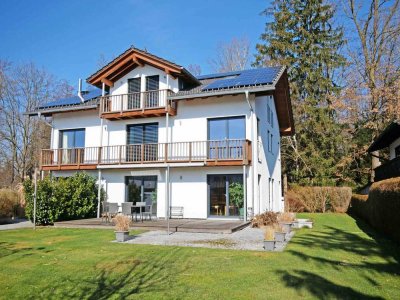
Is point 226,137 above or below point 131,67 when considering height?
below

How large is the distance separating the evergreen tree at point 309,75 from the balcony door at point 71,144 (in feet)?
61.8

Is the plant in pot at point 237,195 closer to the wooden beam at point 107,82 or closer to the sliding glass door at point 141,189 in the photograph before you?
the sliding glass door at point 141,189

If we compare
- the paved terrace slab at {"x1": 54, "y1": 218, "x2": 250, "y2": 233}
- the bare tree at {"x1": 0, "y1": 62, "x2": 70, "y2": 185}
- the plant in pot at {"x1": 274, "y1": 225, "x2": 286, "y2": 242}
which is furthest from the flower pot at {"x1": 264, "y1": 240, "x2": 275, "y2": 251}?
the bare tree at {"x1": 0, "y1": 62, "x2": 70, "y2": 185}

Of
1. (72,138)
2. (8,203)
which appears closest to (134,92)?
(72,138)

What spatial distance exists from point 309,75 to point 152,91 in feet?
61.8

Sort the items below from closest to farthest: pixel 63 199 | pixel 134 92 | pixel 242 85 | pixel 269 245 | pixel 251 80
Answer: pixel 269 245, pixel 242 85, pixel 63 199, pixel 251 80, pixel 134 92

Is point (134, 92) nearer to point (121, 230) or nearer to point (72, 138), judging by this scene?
point (72, 138)

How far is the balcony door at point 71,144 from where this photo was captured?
21141mm

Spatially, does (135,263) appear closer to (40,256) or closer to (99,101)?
(40,256)

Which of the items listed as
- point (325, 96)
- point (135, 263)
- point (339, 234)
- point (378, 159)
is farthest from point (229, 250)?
point (325, 96)

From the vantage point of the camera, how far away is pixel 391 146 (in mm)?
21375

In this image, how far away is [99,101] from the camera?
2089 centimetres

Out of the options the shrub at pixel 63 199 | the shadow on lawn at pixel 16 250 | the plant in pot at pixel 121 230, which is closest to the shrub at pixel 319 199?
the shrub at pixel 63 199

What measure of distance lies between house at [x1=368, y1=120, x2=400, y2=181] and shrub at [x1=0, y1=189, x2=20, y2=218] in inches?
770
